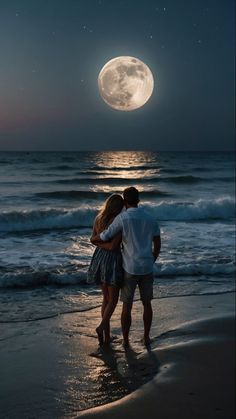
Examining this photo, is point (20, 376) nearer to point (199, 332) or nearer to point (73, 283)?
point (199, 332)

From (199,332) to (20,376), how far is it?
221 cm

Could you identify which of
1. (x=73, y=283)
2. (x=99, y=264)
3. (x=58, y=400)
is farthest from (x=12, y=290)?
(x=58, y=400)

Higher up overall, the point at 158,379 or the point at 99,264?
the point at 99,264

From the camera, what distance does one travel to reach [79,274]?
919 cm

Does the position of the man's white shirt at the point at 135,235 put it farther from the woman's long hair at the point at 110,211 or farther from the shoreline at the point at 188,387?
the shoreline at the point at 188,387

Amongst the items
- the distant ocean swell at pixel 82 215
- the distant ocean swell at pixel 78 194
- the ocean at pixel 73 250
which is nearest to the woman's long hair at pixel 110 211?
the ocean at pixel 73 250

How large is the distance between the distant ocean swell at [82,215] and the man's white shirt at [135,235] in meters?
12.3

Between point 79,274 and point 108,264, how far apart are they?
12.0ft

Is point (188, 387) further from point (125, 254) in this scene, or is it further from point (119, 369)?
point (125, 254)

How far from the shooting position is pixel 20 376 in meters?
4.79

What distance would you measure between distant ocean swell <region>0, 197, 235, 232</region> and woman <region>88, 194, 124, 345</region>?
39.4 ft

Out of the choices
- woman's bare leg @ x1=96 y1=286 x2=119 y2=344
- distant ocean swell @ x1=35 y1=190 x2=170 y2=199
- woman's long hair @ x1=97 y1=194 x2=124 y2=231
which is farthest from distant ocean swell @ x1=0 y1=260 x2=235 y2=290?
distant ocean swell @ x1=35 y1=190 x2=170 y2=199

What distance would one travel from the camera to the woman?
5.59 metres

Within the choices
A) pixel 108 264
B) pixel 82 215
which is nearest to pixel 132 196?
pixel 108 264
